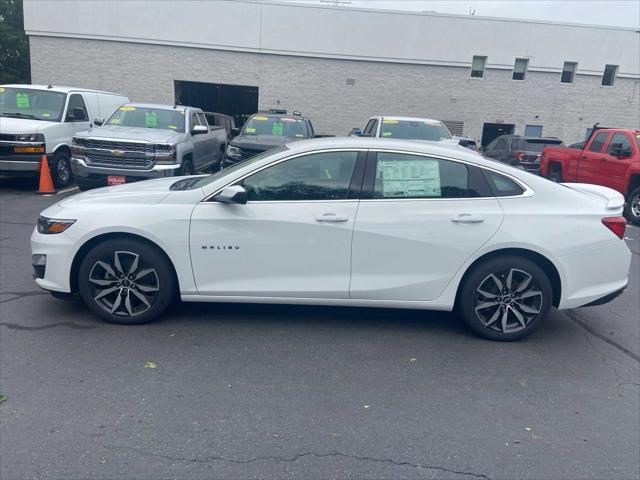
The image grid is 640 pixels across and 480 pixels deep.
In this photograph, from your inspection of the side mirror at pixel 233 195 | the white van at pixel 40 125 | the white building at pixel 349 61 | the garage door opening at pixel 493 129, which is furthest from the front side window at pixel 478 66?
the side mirror at pixel 233 195

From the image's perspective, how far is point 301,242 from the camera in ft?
14.5

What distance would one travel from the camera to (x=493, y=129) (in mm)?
26078

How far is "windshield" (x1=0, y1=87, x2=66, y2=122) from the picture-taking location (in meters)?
11.2

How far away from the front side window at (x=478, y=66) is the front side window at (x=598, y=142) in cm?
1407

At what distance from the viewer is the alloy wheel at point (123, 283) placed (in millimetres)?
4500

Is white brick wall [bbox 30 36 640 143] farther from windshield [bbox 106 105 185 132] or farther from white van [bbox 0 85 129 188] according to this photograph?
windshield [bbox 106 105 185 132]

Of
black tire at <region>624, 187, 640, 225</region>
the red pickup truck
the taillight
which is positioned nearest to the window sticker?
the taillight

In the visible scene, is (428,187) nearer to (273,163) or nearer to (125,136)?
(273,163)

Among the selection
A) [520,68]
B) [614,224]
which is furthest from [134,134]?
[520,68]

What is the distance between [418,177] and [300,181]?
1.01 metres

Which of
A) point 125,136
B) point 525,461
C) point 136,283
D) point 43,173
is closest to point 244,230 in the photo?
point 136,283

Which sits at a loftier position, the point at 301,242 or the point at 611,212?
the point at 611,212

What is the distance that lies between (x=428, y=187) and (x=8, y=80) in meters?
42.5

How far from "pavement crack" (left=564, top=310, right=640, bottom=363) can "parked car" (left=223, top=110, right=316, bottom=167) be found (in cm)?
711
